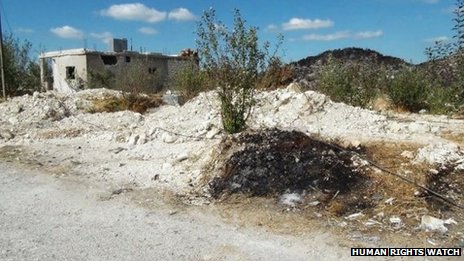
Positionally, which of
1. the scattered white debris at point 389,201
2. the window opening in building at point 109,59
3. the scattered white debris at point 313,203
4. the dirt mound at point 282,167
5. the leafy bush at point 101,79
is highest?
the window opening in building at point 109,59

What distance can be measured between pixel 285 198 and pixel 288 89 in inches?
229

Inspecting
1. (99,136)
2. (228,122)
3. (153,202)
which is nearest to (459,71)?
(228,122)

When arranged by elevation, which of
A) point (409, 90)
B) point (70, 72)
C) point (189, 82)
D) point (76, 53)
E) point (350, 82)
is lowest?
point (409, 90)

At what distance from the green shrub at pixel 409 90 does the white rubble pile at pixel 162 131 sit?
9.84ft

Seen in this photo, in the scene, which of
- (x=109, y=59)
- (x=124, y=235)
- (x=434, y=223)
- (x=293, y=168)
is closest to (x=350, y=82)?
(x=293, y=168)

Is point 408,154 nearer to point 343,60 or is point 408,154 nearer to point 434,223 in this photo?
point 434,223

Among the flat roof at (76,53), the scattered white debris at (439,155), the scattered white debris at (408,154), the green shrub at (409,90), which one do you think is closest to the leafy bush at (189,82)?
the green shrub at (409,90)

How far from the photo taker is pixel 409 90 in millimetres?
11102

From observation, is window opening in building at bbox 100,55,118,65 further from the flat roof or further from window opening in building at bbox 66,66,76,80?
window opening in building at bbox 66,66,76,80

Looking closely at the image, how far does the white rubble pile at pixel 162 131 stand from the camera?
215 inches

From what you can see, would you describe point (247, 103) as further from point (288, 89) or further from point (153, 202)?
point (288, 89)

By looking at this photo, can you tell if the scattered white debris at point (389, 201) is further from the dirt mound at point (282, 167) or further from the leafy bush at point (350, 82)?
the leafy bush at point (350, 82)

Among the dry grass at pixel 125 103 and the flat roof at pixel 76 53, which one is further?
the flat roof at pixel 76 53

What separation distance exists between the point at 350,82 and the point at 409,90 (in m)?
1.71
